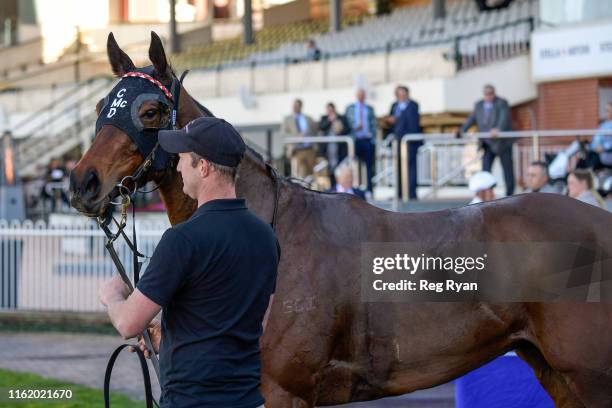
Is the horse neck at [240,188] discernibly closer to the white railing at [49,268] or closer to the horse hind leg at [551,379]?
the horse hind leg at [551,379]

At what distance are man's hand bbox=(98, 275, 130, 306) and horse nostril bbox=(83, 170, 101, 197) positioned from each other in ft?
4.13

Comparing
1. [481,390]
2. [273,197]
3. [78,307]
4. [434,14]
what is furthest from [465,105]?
[273,197]

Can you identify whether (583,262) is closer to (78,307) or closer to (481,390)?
(481,390)

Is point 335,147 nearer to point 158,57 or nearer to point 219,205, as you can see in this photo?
point 158,57

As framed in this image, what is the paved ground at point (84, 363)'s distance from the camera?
9.17m

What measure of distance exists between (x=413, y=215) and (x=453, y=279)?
40 centimetres

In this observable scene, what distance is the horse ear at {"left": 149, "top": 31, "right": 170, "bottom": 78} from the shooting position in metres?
5.05

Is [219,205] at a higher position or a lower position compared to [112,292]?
higher

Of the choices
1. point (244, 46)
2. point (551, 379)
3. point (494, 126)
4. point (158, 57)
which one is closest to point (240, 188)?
point (158, 57)

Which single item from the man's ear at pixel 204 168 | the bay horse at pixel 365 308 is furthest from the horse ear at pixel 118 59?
the man's ear at pixel 204 168

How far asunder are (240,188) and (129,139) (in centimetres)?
61

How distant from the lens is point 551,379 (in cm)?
541

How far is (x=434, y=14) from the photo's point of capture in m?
31.4

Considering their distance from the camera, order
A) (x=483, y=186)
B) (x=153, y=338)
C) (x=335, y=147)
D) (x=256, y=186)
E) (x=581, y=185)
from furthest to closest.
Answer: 1. (x=335, y=147)
2. (x=483, y=186)
3. (x=581, y=185)
4. (x=256, y=186)
5. (x=153, y=338)
